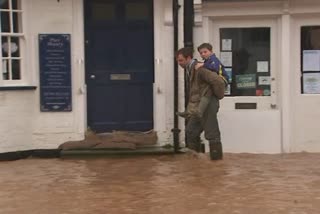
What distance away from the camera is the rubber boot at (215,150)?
9961mm

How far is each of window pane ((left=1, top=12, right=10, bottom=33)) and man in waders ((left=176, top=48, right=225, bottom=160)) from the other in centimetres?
286

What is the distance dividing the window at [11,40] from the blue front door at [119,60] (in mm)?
1122

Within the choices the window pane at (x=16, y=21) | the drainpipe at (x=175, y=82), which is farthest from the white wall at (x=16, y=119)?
the drainpipe at (x=175, y=82)

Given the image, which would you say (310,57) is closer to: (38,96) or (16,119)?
(38,96)

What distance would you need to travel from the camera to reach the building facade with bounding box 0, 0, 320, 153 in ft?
35.9

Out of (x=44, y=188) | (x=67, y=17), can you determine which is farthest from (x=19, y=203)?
(x=67, y=17)

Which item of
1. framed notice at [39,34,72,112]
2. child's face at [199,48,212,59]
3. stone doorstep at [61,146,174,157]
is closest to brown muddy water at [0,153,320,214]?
stone doorstep at [61,146,174,157]

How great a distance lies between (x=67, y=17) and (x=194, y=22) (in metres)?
2.09

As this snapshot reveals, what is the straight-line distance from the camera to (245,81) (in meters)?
11.3

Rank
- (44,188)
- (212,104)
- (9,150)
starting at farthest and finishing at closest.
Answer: (9,150) → (212,104) → (44,188)

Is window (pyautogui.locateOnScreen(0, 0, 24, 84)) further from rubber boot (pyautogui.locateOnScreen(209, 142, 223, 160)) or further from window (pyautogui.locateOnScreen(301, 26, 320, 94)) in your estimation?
window (pyautogui.locateOnScreen(301, 26, 320, 94))

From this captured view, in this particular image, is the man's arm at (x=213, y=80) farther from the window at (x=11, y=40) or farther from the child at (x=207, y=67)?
the window at (x=11, y=40)

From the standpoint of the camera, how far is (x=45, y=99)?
1102cm

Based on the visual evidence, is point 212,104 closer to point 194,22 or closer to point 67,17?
point 194,22
